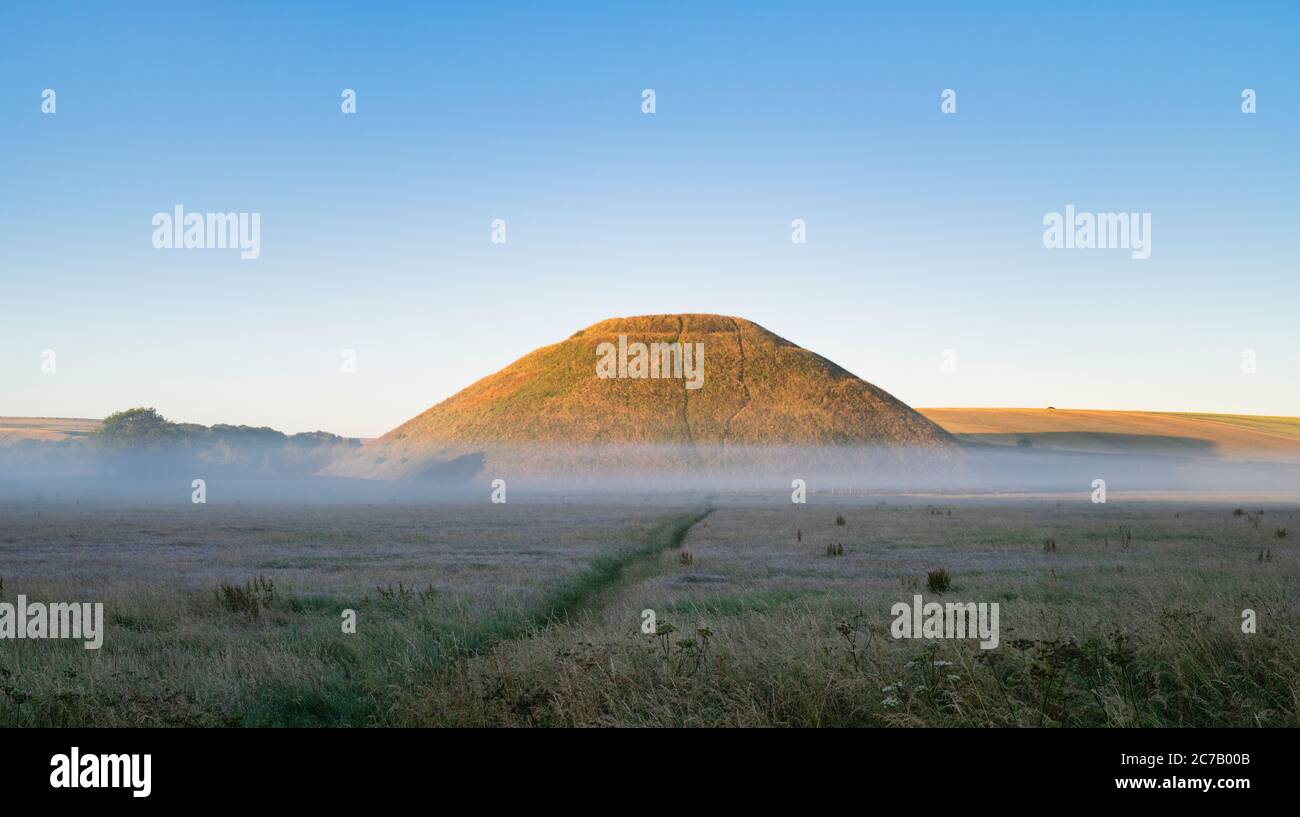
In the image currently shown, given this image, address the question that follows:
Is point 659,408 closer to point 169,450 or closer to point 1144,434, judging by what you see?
point 169,450

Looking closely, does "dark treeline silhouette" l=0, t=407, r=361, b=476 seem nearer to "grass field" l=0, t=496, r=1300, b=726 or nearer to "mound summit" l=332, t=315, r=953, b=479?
"mound summit" l=332, t=315, r=953, b=479

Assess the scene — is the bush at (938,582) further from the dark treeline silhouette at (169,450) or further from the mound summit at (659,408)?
the dark treeline silhouette at (169,450)

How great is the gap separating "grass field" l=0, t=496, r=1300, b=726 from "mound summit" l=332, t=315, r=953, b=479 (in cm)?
10727

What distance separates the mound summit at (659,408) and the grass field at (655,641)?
352ft

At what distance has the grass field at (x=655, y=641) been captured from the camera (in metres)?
8.21


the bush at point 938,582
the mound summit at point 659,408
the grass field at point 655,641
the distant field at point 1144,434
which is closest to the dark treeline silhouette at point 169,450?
the mound summit at point 659,408

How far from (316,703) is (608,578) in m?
14.4

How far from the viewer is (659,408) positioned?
146 m

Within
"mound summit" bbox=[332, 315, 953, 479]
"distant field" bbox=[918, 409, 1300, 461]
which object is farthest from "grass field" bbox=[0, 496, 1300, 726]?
"distant field" bbox=[918, 409, 1300, 461]

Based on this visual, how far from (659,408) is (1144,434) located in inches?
4281

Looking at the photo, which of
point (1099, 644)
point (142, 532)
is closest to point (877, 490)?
point (142, 532)
